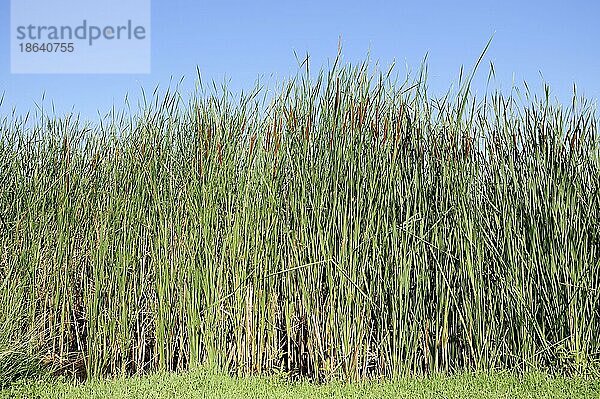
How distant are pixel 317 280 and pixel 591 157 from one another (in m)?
1.71

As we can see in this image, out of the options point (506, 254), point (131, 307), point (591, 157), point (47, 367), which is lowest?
point (47, 367)

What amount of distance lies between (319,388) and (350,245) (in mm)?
794

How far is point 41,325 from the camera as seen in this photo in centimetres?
437

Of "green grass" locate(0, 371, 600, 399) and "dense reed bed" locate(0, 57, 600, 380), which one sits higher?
"dense reed bed" locate(0, 57, 600, 380)

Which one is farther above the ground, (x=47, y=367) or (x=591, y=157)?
(x=591, y=157)

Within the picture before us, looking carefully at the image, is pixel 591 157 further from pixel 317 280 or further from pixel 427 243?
pixel 317 280

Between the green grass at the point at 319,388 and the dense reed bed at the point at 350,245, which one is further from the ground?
the dense reed bed at the point at 350,245

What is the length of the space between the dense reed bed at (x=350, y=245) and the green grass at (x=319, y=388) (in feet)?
0.64

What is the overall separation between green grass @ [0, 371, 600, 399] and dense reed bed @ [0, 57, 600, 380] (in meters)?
0.20

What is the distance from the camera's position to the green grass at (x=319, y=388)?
3.48 m

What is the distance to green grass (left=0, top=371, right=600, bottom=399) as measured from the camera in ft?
11.4

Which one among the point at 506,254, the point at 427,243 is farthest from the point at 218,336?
the point at 506,254

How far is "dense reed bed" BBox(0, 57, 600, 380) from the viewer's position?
383cm

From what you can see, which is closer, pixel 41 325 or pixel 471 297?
pixel 471 297
